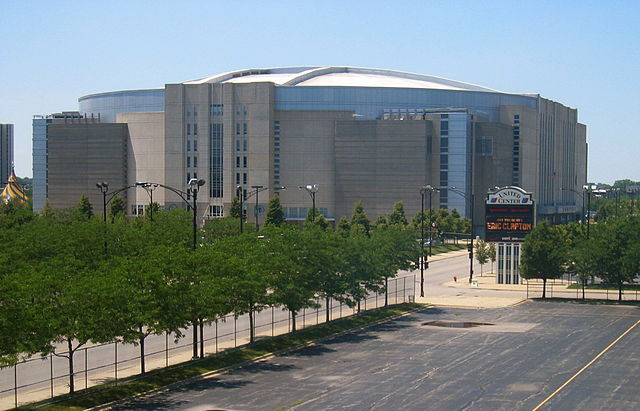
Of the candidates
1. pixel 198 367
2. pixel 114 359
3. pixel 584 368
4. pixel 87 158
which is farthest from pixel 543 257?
pixel 87 158

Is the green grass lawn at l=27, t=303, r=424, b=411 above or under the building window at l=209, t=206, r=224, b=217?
under

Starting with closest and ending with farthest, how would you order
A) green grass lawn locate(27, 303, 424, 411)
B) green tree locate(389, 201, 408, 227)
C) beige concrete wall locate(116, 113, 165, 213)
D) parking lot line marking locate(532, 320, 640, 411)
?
green grass lawn locate(27, 303, 424, 411), parking lot line marking locate(532, 320, 640, 411), green tree locate(389, 201, 408, 227), beige concrete wall locate(116, 113, 165, 213)

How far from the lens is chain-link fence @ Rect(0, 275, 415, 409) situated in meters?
40.0

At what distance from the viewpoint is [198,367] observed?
1764 inches

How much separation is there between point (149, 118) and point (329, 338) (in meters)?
119

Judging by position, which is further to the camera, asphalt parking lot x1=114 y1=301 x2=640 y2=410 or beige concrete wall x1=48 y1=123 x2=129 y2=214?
beige concrete wall x1=48 y1=123 x2=129 y2=214

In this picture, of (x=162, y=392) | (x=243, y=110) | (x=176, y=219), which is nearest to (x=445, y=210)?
(x=243, y=110)

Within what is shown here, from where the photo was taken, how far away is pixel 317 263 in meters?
56.4

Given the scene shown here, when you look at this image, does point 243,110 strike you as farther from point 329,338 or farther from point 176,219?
point 329,338

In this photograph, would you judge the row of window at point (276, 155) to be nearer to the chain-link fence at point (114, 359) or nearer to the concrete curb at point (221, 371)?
the chain-link fence at point (114, 359)

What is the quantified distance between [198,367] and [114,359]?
5.15 metres

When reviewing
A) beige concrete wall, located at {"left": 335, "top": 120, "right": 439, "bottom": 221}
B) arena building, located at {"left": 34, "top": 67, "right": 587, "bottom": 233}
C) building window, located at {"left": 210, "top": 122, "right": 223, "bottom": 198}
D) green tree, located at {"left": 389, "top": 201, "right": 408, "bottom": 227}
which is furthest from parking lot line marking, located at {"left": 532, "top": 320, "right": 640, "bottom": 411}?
building window, located at {"left": 210, "top": 122, "right": 223, "bottom": 198}

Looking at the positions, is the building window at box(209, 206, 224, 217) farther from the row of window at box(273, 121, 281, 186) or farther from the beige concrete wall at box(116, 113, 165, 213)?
the beige concrete wall at box(116, 113, 165, 213)

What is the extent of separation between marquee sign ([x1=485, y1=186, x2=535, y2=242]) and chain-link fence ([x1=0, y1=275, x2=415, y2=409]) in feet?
88.5
